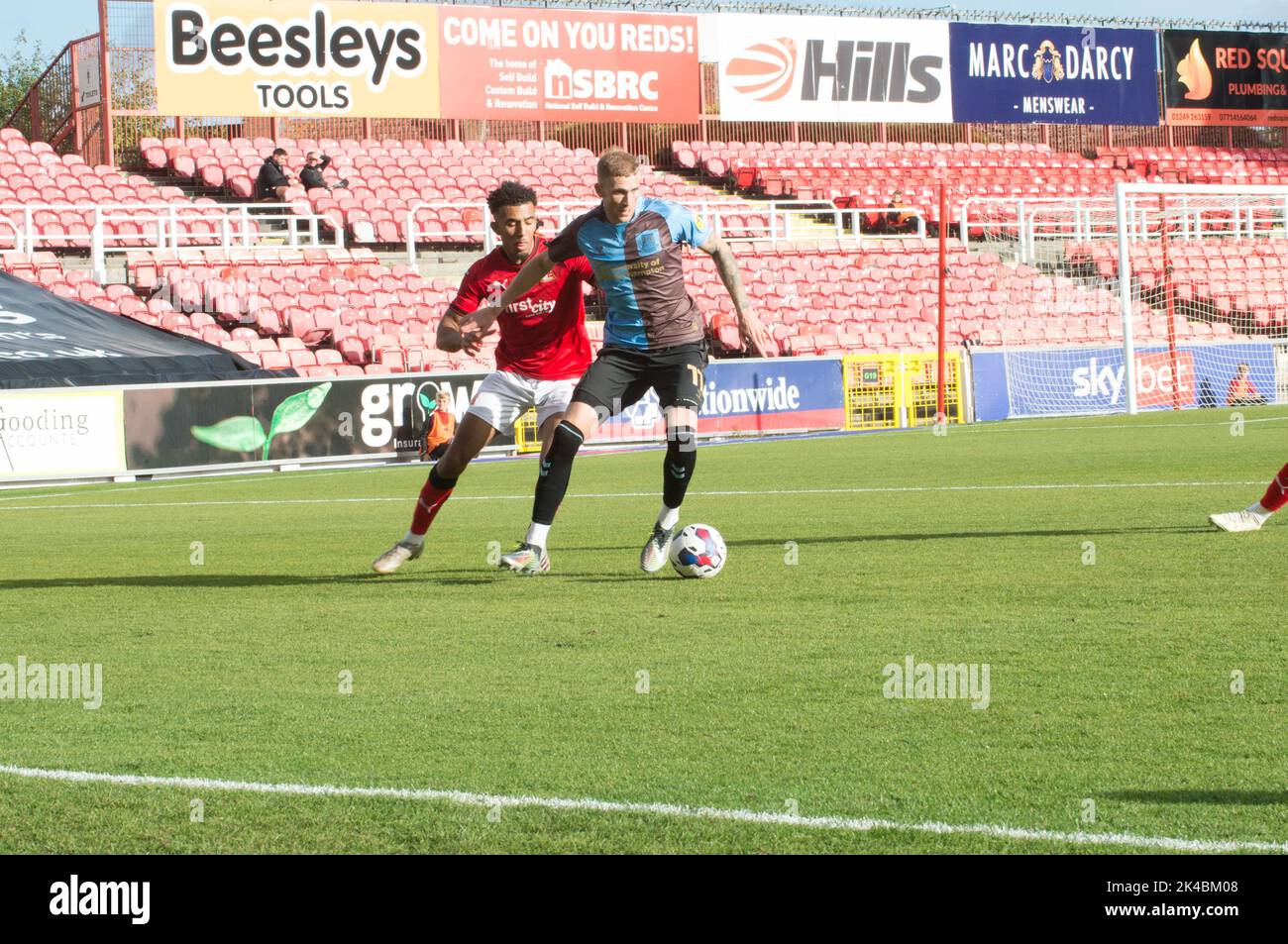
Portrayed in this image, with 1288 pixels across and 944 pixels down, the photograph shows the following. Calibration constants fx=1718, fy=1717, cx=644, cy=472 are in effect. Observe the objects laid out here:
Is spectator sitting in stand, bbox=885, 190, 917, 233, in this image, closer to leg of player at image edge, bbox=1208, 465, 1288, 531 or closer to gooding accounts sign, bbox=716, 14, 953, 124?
gooding accounts sign, bbox=716, 14, 953, 124

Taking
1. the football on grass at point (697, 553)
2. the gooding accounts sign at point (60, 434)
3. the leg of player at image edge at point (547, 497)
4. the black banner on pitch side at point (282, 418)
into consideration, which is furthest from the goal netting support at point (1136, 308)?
the leg of player at image edge at point (547, 497)

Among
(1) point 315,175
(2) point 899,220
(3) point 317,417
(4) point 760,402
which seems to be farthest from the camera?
(2) point 899,220

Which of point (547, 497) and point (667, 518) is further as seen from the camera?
point (667, 518)

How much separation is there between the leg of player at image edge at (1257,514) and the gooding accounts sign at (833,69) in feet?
116

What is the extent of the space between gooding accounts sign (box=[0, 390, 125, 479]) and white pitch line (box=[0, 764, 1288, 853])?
1692 cm

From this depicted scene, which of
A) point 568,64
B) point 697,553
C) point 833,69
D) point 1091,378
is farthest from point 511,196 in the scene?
point 833,69

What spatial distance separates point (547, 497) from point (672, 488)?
698 millimetres

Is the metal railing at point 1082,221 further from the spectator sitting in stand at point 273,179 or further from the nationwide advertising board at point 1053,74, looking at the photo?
the spectator sitting in stand at point 273,179

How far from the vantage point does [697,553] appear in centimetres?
907

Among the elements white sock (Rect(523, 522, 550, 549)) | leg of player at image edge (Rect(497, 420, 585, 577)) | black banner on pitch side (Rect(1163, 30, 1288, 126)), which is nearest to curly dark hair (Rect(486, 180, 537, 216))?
leg of player at image edge (Rect(497, 420, 585, 577))

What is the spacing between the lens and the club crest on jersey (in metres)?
9.26

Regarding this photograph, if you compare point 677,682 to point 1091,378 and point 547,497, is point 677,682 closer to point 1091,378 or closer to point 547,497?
point 547,497
